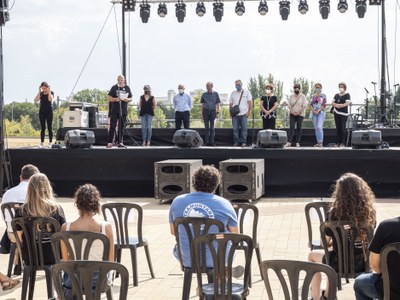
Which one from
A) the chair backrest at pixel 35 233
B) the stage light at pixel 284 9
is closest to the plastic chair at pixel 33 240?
the chair backrest at pixel 35 233

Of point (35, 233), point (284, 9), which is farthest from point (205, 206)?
point (284, 9)

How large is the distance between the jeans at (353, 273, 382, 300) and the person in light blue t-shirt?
130 centimetres

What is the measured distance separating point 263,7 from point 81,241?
16.4 m

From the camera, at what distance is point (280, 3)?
2092cm

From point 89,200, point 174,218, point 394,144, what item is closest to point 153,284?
point 174,218

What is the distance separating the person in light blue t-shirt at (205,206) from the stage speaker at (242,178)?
27.2ft

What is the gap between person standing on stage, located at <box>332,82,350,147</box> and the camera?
16723 mm

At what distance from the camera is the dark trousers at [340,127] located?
16859 mm

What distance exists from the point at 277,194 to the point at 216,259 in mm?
10837

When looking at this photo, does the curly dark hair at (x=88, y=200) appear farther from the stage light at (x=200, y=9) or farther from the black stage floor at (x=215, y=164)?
the stage light at (x=200, y=9)

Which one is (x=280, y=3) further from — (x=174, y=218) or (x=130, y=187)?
(x=174, y=218)

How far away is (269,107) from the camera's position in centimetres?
1738

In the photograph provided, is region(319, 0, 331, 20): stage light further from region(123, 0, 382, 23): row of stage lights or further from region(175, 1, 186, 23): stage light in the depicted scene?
region(175, 1, 186, 23): stage light

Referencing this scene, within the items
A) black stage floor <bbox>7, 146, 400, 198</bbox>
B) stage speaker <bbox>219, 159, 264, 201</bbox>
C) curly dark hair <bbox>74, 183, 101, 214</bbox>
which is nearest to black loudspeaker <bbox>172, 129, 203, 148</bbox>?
black stage floor <bbox>7, 146, 400, 198</bbox>
